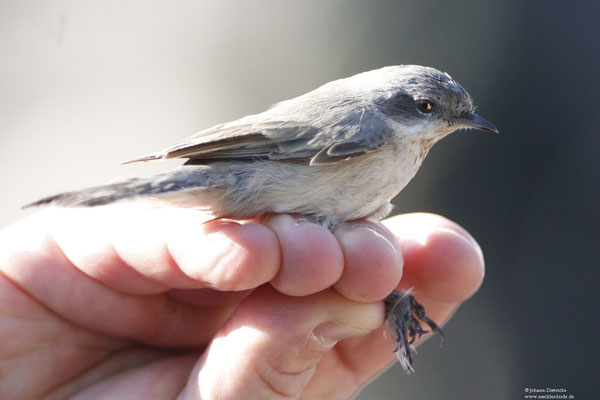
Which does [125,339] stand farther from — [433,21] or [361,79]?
[433,21]

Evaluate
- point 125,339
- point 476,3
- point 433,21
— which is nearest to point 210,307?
point 125,339

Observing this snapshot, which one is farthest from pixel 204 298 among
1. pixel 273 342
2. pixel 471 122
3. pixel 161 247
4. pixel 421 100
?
pixel 471 122

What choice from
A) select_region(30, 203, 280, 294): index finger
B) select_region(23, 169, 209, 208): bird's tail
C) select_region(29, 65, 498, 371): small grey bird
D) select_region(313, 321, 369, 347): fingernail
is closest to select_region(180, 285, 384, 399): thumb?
select_region(313, 321, 369, 347): fingernail

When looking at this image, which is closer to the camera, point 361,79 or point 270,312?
point 270,312

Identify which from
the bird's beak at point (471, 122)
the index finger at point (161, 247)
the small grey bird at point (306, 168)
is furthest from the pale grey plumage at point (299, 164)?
the bird's beak at point (471, 122)

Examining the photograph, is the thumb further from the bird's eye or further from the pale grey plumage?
the bird's eye

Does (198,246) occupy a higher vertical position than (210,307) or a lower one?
higher
